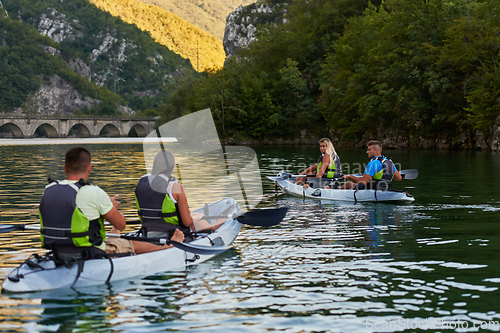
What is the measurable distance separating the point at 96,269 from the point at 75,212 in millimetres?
910

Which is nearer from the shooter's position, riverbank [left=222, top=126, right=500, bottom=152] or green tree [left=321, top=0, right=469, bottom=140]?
riverbank [left=222, top=126, right=500, bottom=152]

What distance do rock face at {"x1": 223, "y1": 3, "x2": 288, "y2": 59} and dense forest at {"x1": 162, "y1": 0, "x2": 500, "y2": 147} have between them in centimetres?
2338

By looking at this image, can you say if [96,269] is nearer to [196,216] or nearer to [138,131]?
[196,216]

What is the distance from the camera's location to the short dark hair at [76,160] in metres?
6.56

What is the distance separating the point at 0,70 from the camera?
16812cm

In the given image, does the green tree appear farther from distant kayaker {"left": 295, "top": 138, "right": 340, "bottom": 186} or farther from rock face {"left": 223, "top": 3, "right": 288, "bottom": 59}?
rock face {"left": 223, "top": 3, "right": 288, "bottom": 59}

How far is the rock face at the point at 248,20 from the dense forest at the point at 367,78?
2338 cm

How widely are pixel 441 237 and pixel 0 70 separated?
182 meters

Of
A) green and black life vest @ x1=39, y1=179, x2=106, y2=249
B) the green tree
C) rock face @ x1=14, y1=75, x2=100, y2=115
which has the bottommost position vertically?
green and black life vest @ x1=39, y1=179, x2=106, y2=249

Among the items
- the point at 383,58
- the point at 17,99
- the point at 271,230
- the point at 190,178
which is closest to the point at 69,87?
the point at 17,99

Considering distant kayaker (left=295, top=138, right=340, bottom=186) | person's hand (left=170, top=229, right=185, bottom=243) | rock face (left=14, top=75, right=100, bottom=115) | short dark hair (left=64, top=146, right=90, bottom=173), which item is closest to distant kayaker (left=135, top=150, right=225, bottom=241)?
person's hand (left=170, top=229, right=185, bottom=243)

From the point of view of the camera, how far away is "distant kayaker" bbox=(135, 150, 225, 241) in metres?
8.09

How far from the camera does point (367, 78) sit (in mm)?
57719

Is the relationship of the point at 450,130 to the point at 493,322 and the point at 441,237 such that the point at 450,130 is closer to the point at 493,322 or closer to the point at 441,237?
the point at 441,237
